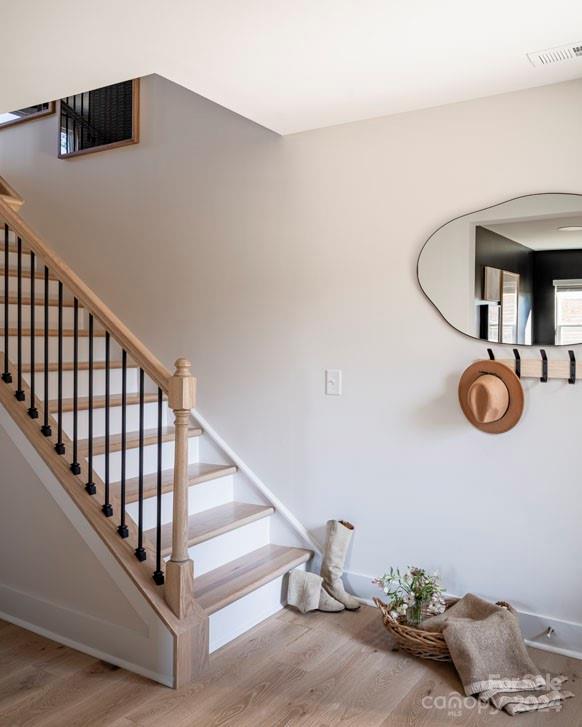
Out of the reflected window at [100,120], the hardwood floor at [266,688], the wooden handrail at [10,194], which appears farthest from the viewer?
the wooden handrail at [10,194]

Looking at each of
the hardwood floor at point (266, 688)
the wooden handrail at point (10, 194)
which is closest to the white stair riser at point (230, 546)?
the hardwood floor at point (266, 688)

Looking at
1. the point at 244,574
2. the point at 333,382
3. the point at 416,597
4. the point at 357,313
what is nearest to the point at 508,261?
the point at 357,313

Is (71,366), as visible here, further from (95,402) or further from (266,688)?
(266,688)

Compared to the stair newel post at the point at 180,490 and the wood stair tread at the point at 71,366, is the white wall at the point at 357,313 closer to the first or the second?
the wood stair tread at the point at 71,366

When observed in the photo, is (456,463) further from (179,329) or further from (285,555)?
(179,329)

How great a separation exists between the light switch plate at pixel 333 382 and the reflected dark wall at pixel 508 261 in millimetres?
752

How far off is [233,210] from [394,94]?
1.08 meters

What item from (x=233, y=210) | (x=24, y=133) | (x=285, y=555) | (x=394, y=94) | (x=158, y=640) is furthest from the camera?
(x=24, y=133)

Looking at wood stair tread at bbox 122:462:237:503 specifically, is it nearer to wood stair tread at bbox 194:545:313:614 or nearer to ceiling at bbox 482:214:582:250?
wood stair tread at bbox 194:545:313:614

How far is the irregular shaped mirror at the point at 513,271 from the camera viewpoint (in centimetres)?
264

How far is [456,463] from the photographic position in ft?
9.68

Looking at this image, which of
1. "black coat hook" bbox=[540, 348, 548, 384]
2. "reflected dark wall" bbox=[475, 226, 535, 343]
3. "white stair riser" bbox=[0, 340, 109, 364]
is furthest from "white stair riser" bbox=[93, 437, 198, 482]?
"black coat hook" bbox=[540, 348, 548, 384]

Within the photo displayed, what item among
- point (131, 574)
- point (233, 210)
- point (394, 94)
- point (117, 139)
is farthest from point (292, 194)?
point (131, 574)

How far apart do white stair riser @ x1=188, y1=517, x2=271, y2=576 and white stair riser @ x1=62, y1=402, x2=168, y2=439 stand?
2.61 feet
